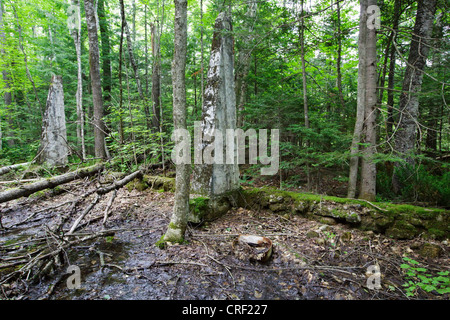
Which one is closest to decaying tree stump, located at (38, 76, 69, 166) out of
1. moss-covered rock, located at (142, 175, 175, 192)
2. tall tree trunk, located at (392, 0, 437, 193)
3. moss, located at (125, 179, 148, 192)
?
moss, located at (125, 179, 148, 192)

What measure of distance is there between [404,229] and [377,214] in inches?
16.7

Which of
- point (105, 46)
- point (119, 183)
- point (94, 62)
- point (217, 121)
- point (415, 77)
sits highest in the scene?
point (105, 46)

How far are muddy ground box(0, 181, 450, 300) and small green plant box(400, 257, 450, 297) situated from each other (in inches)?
2.3

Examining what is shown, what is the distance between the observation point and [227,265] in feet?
9.95

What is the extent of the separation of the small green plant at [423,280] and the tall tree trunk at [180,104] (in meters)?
3.19

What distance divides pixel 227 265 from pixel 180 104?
256cm

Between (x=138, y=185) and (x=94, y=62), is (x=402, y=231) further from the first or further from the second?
(x=94, y=62)

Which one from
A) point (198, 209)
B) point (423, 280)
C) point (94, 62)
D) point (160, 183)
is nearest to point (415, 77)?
point (423, 280)

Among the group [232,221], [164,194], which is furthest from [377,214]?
[164,194]

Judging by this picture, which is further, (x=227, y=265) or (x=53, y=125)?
(x=53, y=125)

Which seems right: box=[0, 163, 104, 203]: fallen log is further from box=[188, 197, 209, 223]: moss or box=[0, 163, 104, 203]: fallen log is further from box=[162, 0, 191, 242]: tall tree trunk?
box=[188, 197, 209, 223]: moss

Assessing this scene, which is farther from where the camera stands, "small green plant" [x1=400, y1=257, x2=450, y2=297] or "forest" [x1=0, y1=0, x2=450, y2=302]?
"forest" [x1=0, y1=0, x2=450, y2=302]

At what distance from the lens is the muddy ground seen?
248 cm
